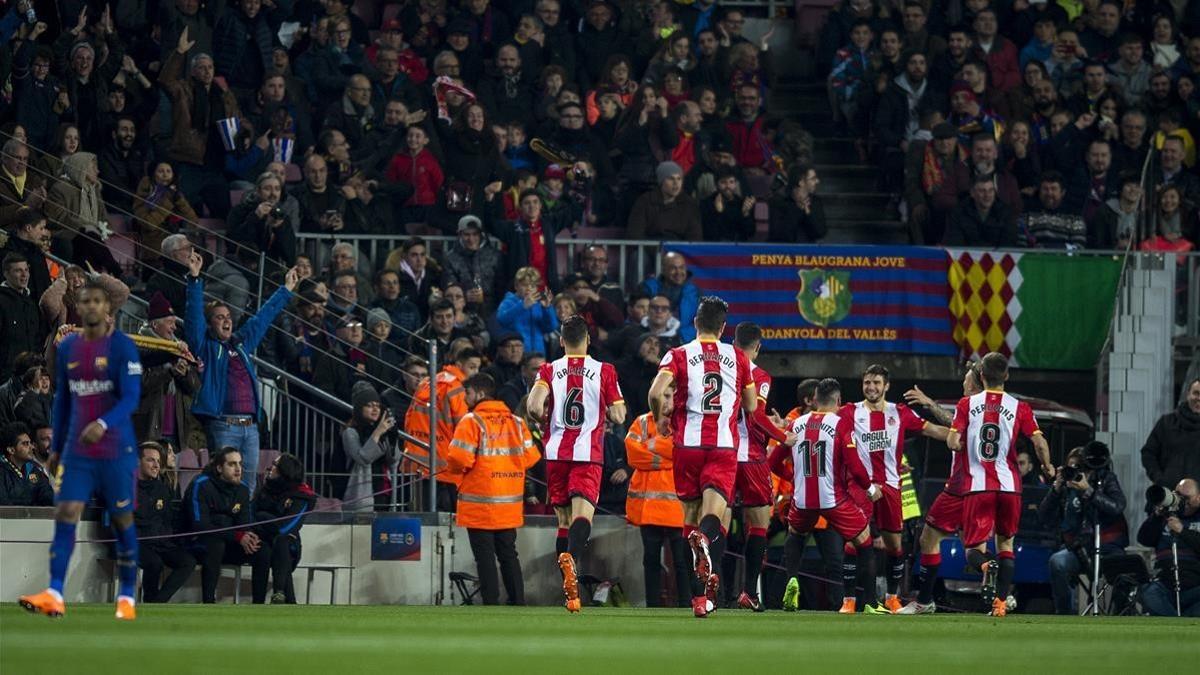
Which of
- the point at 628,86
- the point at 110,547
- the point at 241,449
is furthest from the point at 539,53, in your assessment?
the point at 110,547

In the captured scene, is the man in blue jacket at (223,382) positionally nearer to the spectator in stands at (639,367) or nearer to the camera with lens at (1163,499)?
the spectator in stands at (639,367)

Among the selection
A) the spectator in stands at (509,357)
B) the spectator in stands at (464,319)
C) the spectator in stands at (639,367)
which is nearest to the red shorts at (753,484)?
the spectator in stands at (639,367)

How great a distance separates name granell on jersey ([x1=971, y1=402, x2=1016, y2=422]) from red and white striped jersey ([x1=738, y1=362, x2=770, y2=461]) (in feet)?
5.98

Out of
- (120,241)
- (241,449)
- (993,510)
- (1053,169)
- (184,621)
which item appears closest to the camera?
(184,621)

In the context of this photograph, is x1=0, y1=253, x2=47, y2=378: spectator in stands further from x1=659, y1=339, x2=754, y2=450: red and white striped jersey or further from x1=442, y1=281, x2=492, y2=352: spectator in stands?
x1=659, y1=339, x2=754, y2=450: red and white striped jersey

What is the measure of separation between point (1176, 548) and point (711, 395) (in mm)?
6561

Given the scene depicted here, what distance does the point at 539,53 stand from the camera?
26.2 m

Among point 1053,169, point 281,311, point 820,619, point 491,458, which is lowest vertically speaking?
point 820,619

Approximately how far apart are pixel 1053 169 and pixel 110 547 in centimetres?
1331

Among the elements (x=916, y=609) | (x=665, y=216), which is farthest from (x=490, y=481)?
(x=665, y=216)

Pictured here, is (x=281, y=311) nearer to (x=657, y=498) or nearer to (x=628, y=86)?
(x=657, y=498)

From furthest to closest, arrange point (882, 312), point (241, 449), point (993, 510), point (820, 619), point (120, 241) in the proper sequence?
point (882, 312)
point (120, 241)
point (241, 449)
point (993, 510)
point (820, 619)

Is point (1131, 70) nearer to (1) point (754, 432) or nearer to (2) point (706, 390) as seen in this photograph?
(1) point (754, 432)

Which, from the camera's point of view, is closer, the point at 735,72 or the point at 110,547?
the point at 110,547
